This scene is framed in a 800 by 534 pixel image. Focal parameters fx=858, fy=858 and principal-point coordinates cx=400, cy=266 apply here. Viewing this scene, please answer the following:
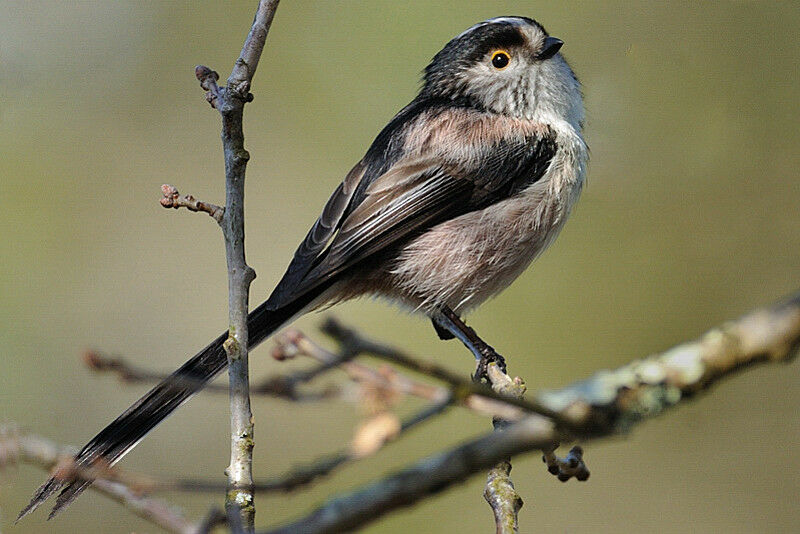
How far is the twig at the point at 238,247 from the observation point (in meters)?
1.97

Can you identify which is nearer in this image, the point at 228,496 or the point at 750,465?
the point at 228,496

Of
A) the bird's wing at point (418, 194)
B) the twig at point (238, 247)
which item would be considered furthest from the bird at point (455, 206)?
the twig at point (238, 247)

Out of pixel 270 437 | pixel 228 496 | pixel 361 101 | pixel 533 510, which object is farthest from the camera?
pixel 361 101

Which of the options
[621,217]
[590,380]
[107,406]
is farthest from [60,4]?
[590,380]

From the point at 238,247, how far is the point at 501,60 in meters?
2.32

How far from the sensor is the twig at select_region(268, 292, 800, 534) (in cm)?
102

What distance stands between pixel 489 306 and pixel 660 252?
3.55 ft

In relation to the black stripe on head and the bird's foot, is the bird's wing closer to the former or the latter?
the black stripe on head

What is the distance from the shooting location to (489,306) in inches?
203

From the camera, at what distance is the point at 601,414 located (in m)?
1.08

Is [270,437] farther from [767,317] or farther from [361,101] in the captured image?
[767,317]

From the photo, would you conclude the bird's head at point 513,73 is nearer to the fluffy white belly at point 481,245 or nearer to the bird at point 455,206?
the bird at point 455,206


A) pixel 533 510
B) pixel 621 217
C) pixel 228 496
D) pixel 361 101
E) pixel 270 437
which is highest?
pixel 361 101

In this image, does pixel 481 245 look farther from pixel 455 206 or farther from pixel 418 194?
pixel 418 194
